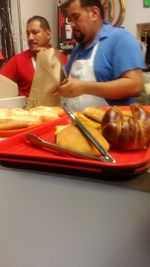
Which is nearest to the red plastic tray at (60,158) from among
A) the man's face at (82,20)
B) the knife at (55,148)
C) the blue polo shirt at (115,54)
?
the knife at (55,148)

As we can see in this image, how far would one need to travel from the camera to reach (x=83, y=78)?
1.13 m

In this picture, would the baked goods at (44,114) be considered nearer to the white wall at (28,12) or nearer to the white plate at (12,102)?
the white plate at (12,102)

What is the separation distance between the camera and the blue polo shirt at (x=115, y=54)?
101cm

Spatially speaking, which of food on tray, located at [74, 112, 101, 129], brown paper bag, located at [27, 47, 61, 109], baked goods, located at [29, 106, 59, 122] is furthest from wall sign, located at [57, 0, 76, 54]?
food on tray, located at [74, 112, 101, 129]

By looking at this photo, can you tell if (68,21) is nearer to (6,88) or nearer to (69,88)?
(6,88)

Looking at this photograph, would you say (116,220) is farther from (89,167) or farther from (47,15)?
(47,15)

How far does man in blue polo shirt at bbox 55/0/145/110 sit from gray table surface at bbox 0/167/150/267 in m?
0.49

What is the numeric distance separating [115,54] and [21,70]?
0.98 metres

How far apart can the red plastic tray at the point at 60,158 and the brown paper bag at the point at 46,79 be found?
0.39 metres

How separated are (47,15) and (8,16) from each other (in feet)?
1.40

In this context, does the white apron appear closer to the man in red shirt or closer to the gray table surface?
the gray table surface

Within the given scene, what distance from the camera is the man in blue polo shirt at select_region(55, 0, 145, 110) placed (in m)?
1.01

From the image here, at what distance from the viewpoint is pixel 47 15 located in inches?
93.4

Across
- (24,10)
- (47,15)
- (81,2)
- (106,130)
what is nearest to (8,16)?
(24,10)
